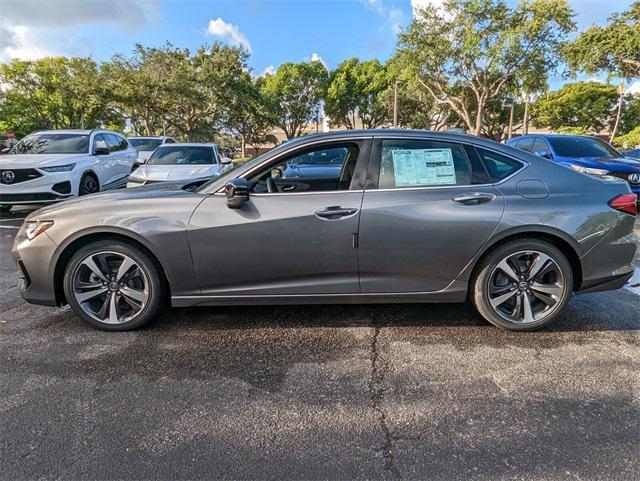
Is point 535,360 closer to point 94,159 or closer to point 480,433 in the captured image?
point 480,433

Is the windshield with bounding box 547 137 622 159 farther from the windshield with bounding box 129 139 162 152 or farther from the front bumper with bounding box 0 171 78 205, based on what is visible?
the windshield with bounding box 129 139 162 152

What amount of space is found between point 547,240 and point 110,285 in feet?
11.3

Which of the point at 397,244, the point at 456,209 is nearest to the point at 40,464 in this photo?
the point at 397,244

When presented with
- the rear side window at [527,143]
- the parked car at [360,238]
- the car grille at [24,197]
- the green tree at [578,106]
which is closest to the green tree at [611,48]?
the rear side window at [527,143]

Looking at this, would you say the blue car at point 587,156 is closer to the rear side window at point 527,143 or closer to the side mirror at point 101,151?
the rear side window at point 527,143

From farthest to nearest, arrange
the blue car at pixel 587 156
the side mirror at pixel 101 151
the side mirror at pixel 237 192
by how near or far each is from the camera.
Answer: the side mirror at pixel 101 151
the blue car at pixel 587 156
the side mirror at pixel 237 192

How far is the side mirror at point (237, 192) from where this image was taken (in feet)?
10.4

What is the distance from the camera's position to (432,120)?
46.1 m

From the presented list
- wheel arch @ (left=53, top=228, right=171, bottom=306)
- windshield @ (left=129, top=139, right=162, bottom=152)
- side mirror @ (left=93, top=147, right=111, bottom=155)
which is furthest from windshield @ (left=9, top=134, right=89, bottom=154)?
wheel arch @ (left=53, top=228, right=171, bottom=306)

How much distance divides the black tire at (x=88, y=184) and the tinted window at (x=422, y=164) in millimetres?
7411

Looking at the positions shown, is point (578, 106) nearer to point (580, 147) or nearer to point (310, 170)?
point (580, 147)

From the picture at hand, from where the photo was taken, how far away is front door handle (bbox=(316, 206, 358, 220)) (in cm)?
321

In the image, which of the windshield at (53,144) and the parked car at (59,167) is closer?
the parked car at (59,167)

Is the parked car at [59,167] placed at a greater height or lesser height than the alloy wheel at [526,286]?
greater
